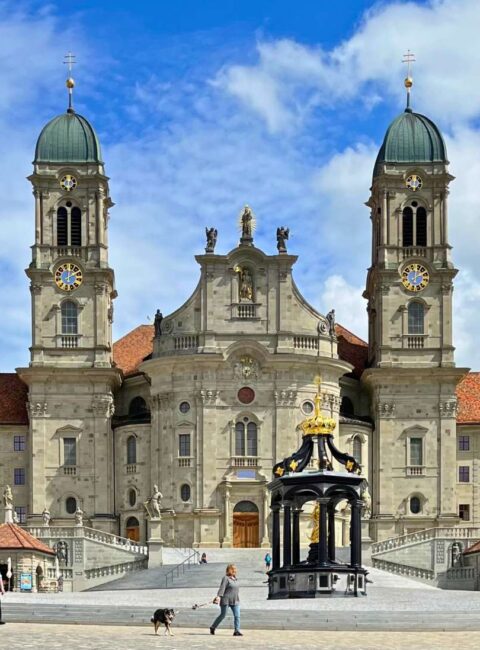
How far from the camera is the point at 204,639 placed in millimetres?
45250

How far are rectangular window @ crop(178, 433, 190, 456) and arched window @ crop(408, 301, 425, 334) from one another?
46.3 feet

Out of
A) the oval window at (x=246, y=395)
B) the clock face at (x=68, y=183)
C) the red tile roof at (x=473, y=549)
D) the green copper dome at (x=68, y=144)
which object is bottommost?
the red tile roof at (x=473, y=549)

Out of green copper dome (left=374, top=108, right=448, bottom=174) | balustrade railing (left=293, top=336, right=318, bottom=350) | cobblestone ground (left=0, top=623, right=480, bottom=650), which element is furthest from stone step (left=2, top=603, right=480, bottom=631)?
green copper dome (left=374, top=108, right=448, bottom=174)

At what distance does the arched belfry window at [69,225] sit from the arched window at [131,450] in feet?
36.6

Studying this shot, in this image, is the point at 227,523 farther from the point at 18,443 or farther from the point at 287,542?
the point at 287,542

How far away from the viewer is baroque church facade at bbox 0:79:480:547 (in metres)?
99.9

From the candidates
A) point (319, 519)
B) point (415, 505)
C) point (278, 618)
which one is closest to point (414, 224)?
point (415, 505)

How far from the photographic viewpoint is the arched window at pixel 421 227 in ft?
345

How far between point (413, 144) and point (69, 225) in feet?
64.5

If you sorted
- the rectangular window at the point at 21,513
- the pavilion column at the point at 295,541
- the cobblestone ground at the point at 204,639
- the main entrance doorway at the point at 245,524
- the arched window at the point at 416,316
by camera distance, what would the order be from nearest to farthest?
1. the cobblestone ground at the point at 204,639
2. the pavilion column at the point at 295,541
3. the main entrance doorway at the point at 245,524
4. the rectangular window at the point at 21,513
5. the arched window at the point at 416,316

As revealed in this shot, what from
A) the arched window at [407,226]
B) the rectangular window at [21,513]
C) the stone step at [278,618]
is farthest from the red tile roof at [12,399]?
the stone step at [278,618]

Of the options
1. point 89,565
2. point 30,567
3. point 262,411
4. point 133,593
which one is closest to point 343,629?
point 133,593

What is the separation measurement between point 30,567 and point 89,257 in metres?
23.2

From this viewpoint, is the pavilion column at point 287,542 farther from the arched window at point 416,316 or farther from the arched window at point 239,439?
the arched window at point 416,316
